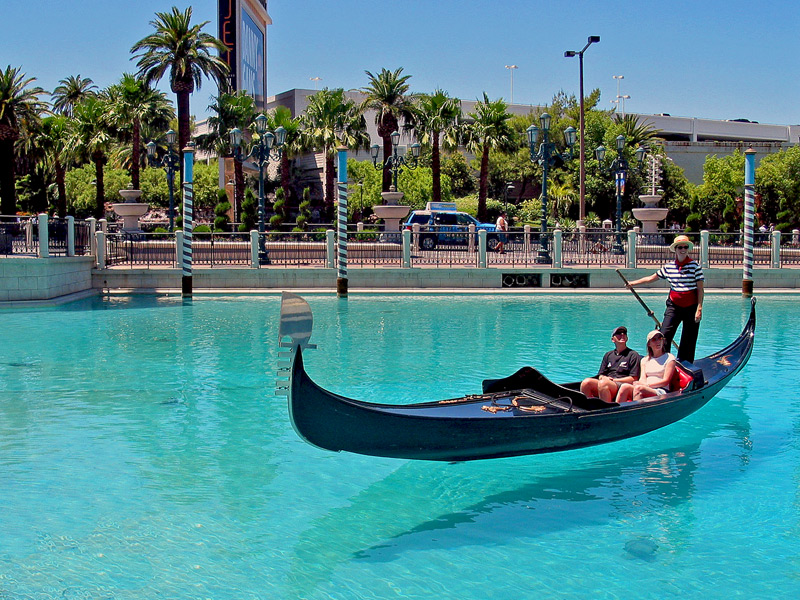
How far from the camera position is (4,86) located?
3938cm

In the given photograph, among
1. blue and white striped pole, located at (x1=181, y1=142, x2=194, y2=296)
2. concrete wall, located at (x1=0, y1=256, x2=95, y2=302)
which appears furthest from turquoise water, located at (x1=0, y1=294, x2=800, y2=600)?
blue and white striped pole, located at (x1=181, y1=142, x2=194, y2=296)

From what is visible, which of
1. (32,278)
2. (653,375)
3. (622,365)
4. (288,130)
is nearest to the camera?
(653,375)

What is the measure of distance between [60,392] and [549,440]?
22.6ft

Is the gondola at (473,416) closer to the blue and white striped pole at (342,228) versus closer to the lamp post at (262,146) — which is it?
the blue and white striped pole at (342,228)

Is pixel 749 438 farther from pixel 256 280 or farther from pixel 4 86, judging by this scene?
pixel 4 86

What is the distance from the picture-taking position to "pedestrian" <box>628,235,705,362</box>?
9875 mm

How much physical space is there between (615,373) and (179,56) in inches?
1386

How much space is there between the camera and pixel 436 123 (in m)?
45.1

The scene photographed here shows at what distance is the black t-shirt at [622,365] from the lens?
871cm

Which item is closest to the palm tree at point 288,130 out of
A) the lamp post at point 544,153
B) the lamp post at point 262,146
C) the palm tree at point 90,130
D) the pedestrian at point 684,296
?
the palm tree at point 90,130

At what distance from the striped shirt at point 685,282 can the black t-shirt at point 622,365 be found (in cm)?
148

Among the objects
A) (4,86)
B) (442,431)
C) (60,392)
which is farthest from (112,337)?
(4,86)

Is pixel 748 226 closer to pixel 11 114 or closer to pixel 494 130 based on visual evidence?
pixel 494 130

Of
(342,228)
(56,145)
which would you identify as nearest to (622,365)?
(342,228)
